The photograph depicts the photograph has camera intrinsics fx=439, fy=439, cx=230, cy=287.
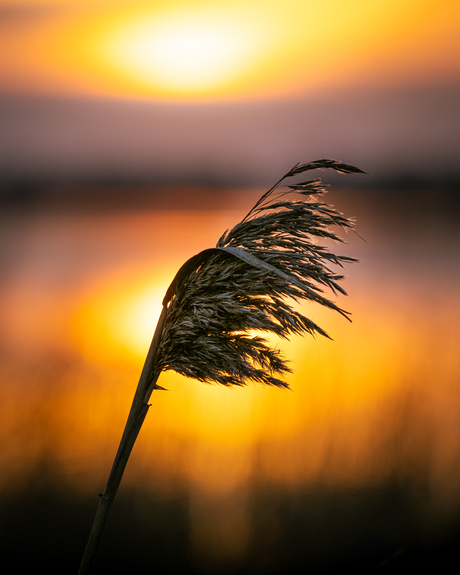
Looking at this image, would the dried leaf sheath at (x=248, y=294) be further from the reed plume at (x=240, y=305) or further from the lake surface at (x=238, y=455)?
the lake surface at (x=238, y=455)

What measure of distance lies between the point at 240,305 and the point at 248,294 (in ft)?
0.12

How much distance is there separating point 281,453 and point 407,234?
43.2 feet

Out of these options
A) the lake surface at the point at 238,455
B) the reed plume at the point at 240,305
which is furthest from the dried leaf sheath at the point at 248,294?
the lake surface at the point at 238,455

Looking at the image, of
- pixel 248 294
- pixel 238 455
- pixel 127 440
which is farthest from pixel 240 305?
pixel 238 455

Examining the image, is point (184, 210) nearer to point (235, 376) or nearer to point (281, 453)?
point (281, 453)

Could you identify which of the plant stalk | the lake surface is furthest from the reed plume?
the lake surface

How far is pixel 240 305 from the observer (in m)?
1.21

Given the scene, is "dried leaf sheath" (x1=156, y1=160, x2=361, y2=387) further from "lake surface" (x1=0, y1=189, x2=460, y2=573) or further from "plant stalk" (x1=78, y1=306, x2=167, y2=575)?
"lake surface" (x1=0, y1=189, x2=460, y2=573)

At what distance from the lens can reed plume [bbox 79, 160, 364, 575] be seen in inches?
46.6

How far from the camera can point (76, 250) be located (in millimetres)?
13336

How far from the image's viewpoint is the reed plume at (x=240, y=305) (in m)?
1.18

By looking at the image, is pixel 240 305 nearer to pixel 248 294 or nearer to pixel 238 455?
pixel 248 294

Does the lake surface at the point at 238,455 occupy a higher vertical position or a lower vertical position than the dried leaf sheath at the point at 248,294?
lower

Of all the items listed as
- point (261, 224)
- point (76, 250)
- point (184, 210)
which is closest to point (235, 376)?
point (261, 224)
